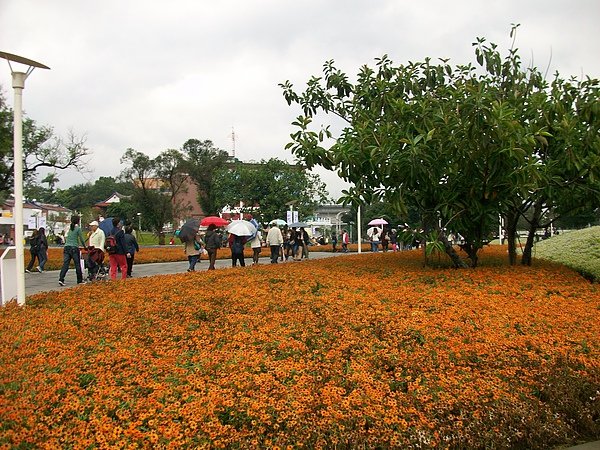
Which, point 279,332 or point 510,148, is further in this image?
point 510,148

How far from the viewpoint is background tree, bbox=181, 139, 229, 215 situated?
4622 centimetres

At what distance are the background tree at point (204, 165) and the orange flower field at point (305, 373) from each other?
40.3 m

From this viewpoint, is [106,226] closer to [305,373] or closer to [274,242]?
[274,242]

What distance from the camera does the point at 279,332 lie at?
4617 millimetres

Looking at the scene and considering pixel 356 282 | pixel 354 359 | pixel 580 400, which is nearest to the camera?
pixel 580 400

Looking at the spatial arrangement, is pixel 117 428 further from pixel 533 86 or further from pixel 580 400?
pixel 533 86

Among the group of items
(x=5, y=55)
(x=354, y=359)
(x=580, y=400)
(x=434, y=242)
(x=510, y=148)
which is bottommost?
(x=580, y=400)

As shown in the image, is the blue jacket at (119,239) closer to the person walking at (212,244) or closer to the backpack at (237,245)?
the person walking at (212,244)

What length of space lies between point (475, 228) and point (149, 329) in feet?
19.2

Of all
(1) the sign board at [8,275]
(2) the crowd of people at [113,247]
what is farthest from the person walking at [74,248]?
(1) the sign board at [8,275]

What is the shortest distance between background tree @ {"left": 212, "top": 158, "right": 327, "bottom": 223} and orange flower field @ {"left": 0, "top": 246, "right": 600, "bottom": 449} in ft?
102

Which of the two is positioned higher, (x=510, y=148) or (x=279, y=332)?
(x=510, y=148)

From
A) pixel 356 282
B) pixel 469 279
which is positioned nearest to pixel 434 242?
pixel 469 279

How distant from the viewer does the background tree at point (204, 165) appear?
46219mm
